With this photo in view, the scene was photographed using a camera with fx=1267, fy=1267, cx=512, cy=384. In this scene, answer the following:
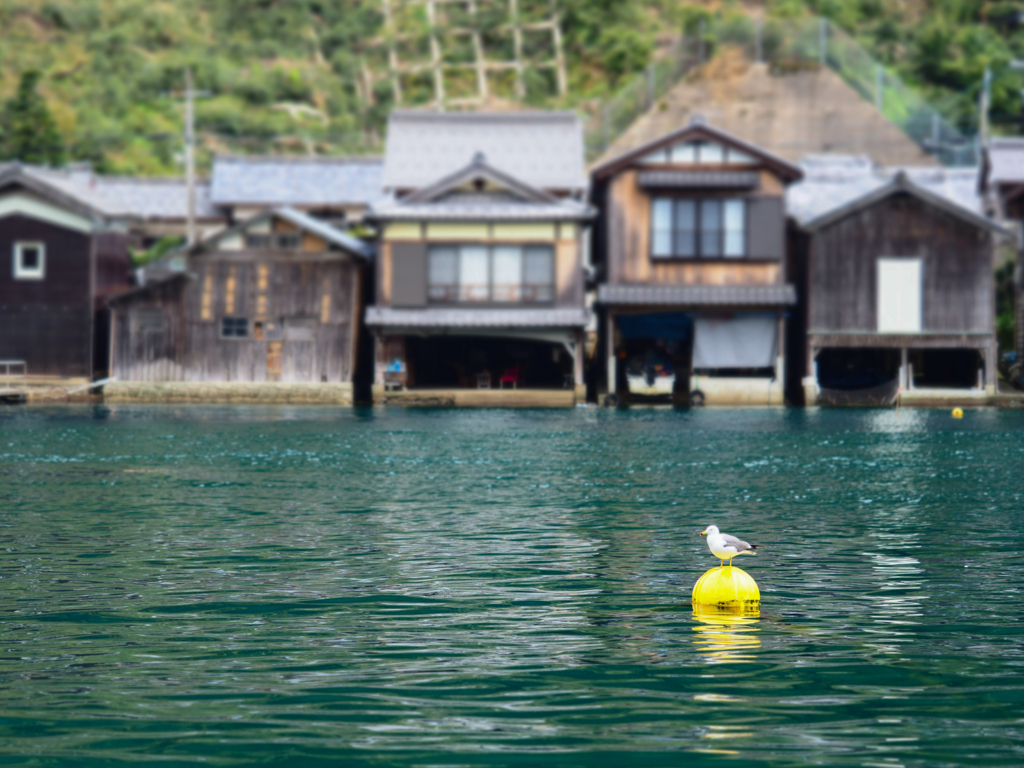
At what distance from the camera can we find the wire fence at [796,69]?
71.4m

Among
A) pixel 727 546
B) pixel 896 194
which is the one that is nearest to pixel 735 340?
pixel 896 194

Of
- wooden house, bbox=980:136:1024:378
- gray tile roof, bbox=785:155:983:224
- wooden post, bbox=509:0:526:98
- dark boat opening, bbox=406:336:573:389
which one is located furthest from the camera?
wooden post, bbox=509:0:526:98

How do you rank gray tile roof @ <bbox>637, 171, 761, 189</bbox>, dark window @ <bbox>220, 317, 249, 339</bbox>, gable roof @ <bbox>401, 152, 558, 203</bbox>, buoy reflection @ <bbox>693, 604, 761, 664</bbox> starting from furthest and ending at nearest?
dark window @ <bbox>220, 317, 249, 339</bbox> < gable roof @ <bbox>401, 152, 558, 203</bbox> < gray tile roof @ <bbox>637, 171, 761, 189</bbox> < buoy reflection @ <bbox>693, 604, 761, 664</bbox>

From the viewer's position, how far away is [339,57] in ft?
297

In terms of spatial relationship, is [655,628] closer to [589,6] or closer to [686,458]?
[686,458]

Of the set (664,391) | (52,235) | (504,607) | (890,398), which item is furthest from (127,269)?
(504,607)

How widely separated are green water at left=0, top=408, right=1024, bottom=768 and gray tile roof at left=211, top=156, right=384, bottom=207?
1509 inches

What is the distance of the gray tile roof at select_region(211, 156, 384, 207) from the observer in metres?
64.1

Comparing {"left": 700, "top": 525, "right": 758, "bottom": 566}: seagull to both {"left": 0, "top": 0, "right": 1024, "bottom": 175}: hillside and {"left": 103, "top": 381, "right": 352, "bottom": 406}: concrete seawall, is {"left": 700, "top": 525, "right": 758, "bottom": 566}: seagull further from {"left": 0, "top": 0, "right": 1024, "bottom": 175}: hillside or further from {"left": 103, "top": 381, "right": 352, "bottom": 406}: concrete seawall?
{"left": 0, "top": 0, "right": 1024, "bottom": 175}: hillside

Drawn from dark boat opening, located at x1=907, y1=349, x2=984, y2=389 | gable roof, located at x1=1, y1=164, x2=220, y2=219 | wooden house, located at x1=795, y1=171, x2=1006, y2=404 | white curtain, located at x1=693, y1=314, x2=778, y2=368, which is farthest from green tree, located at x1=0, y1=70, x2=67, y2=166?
dark boat opening, located at x1=907, y1=349, x2=984, y2=389

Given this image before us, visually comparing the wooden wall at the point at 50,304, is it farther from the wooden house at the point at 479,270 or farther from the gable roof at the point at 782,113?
the gable roof at the point at 782,113

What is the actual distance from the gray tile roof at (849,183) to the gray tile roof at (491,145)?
9860 mm

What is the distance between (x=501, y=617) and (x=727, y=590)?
7.53ft

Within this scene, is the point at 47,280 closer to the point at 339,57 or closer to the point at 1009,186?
the point at 1009,186
